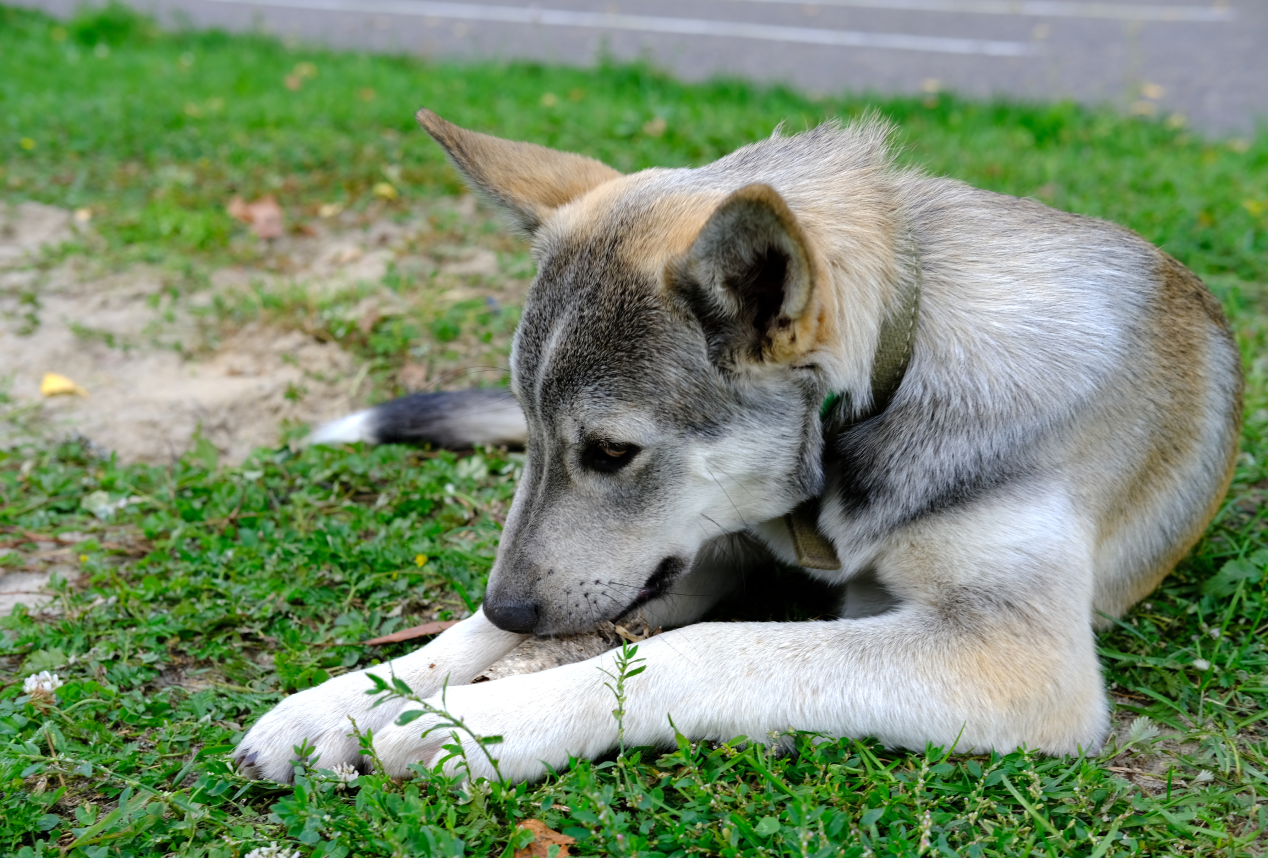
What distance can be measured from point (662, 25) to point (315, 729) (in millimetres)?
12514

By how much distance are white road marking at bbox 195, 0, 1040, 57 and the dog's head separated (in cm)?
1053

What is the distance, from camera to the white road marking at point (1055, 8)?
41.4 feet

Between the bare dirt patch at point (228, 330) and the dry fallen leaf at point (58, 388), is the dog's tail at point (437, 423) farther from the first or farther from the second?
the dry fallen leaf at point (58, 388)

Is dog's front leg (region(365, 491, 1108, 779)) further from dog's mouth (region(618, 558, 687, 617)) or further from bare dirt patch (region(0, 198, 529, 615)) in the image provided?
bare dirt patch (region(0, 198, 529, 615))

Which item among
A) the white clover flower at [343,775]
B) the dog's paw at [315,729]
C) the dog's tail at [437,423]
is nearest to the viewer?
the white clover flower at [343,775]

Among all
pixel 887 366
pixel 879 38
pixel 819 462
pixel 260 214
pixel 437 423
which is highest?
pixel 879 38

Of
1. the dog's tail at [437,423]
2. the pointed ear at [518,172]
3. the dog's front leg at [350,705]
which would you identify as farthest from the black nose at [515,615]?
the dog's tail at [437,423]

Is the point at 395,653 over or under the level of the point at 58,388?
under

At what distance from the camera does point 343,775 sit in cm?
263

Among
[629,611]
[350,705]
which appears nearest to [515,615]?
[629,611]

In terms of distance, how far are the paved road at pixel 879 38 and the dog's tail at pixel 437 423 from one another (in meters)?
6.87

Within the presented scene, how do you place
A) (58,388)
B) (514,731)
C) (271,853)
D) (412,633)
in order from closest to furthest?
(271,853)
(514,731)
(412,633)
(58,388)

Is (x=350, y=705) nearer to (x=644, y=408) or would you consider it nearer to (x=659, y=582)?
(x=659, y=582)

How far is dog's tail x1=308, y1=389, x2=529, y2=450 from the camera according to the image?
4383 mm
